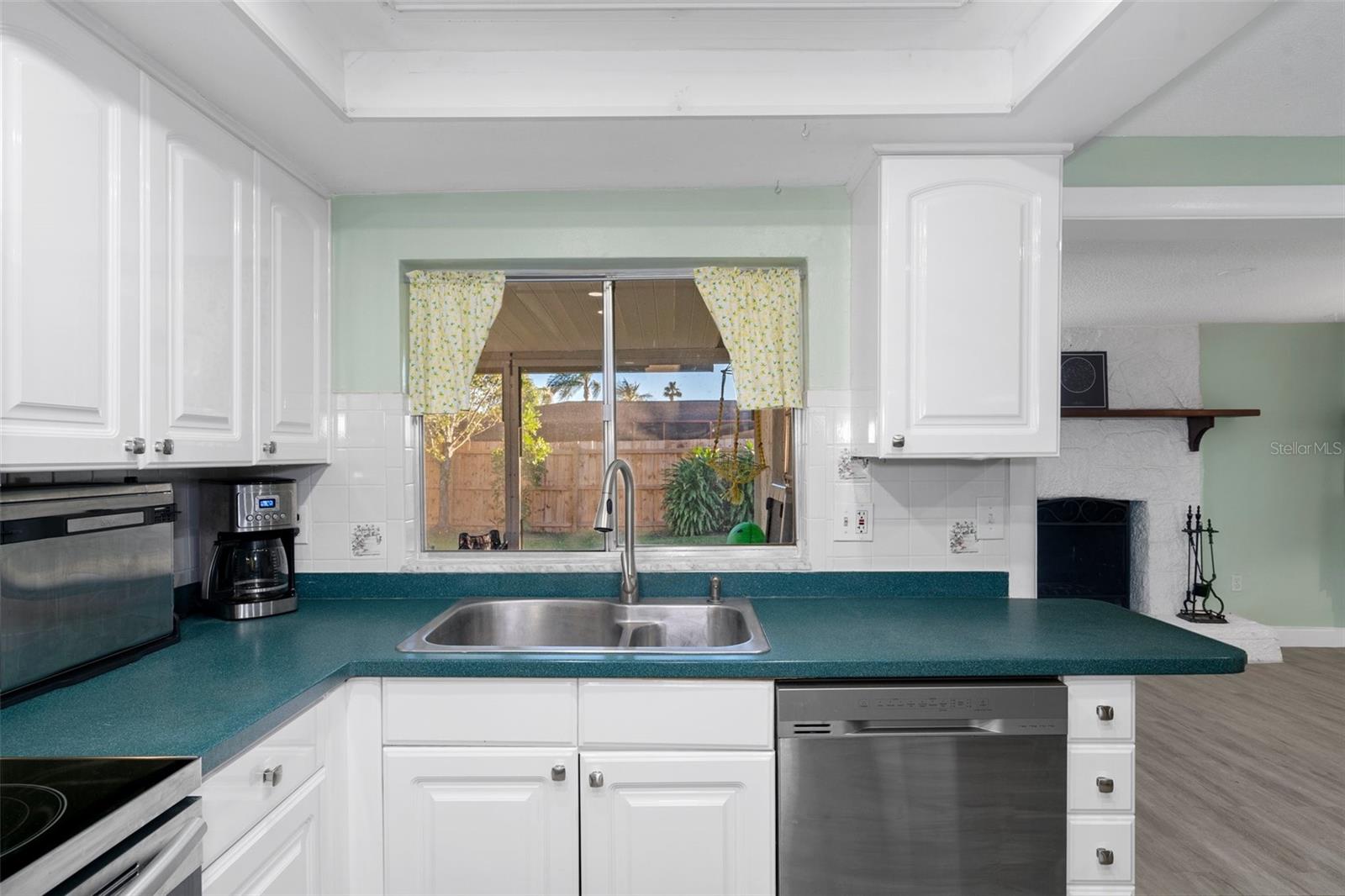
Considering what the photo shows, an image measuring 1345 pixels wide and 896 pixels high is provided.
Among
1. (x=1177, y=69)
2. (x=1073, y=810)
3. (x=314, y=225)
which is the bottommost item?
(x=1073, y=810)

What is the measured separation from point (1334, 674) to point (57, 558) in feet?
21.1

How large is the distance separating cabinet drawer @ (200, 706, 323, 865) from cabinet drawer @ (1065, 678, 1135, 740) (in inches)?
65.6

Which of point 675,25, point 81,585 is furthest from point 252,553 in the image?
point 675,25

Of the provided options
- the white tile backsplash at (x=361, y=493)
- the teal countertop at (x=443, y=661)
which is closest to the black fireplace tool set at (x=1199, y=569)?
the teal countertop at (x=443, y=661)

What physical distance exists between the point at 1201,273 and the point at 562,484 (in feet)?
12.6

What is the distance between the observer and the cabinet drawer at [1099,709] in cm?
168

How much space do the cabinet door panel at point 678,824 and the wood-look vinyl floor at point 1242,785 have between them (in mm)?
1470

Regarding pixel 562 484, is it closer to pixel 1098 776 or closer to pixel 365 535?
pixel 365 535

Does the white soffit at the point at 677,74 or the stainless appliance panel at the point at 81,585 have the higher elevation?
the white soffit at the point at 677,74

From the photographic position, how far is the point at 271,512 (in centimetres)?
205

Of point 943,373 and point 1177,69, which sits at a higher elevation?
point 1177,69

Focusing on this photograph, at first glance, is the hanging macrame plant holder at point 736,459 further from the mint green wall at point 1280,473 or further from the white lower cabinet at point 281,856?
the mint green wall at point 1280,473

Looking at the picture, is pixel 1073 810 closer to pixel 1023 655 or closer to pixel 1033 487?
pixel 1023 655

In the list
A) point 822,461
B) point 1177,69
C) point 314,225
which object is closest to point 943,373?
point 822,461
